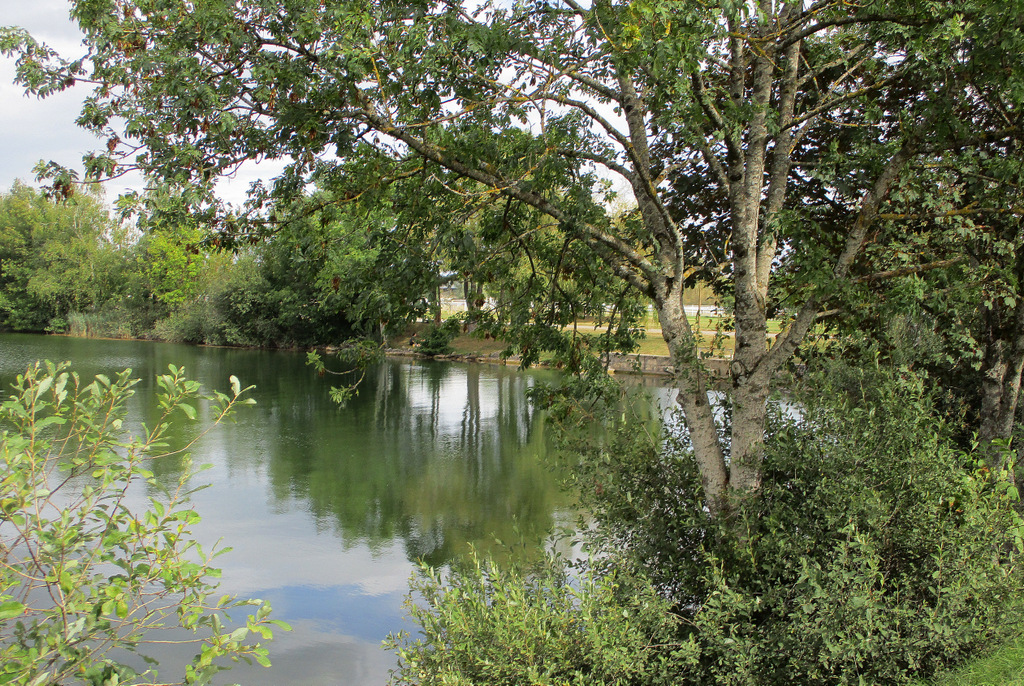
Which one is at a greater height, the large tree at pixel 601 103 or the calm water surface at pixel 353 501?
the large tree at pixel 601 103

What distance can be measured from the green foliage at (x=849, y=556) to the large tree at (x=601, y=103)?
37 cm

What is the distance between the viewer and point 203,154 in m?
4.98

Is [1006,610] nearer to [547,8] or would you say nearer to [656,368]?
[547,8]

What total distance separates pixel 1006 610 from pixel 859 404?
1.76 m

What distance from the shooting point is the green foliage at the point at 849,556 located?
429 cm

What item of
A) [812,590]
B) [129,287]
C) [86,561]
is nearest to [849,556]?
[812,590]

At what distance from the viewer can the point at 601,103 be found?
22.1 ft

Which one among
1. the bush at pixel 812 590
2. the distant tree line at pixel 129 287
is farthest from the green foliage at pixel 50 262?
the bush at pixel 812 590

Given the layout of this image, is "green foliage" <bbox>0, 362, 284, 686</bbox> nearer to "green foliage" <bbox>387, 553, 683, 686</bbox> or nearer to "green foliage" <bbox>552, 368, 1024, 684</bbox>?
"green foliage" <bbox>387, 553, 683, 686</bbox>

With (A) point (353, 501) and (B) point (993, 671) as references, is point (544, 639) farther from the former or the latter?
(A) point (353, 501)

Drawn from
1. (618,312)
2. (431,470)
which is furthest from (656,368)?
(618,312)

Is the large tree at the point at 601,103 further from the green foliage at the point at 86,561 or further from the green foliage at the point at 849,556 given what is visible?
the green foliage at the point at 86,561

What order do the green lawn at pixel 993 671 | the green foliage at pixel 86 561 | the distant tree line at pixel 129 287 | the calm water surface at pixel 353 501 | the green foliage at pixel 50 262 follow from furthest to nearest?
the green foliage at pixel 50 262
the distant tree line at pixel 129 287
the calm water surface at pixel 353 501
the green lawn at pixel 993 671
the green foliage at pixel 86 561

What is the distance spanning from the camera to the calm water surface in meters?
8.17
